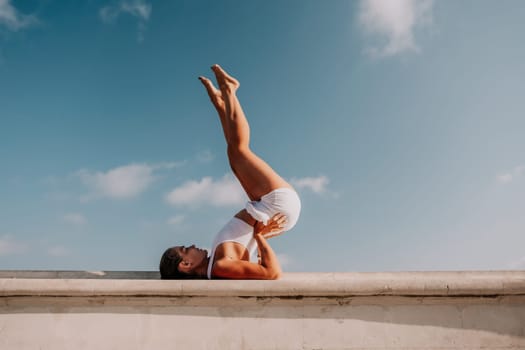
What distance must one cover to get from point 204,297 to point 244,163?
5.53ft

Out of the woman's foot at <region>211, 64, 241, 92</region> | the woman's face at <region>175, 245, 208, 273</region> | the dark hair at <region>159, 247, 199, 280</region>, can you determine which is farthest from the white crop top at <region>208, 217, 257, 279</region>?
the woman's foot at <region>211, 64, 241, 92</region>

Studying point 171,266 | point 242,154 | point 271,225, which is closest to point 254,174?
point 242,154

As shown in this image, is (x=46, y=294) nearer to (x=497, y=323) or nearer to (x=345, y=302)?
(x=345, y=302)

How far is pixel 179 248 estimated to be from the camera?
4.45m

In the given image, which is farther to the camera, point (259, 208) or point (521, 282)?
point (259, 208)

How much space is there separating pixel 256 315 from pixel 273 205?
1.37m

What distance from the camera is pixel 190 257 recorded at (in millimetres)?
4391

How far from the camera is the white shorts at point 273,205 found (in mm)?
4375

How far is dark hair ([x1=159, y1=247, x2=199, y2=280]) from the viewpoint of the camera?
4.27m

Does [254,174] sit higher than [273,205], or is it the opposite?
[254,174]

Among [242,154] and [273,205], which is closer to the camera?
[273,205]

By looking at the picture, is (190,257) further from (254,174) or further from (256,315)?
(256,315)

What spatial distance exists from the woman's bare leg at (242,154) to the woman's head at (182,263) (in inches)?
34.2

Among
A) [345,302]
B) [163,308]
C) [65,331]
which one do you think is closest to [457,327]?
[345,302]
